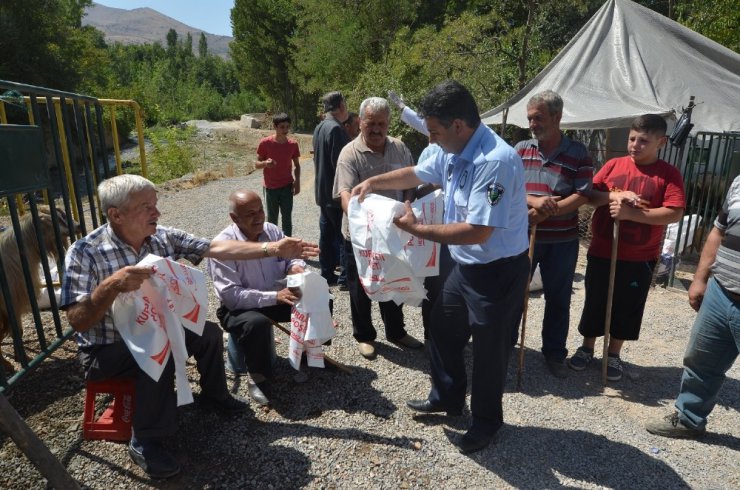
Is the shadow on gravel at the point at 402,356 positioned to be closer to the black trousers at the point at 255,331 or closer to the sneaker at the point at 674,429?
the black trousers at the point at 255,331

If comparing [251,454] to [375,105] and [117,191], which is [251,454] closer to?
[117,191]

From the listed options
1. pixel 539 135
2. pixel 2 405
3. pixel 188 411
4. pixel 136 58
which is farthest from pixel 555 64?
pixel 136 58

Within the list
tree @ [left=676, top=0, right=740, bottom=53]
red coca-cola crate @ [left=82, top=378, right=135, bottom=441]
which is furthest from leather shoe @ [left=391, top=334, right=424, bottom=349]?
tree @ [left=676, top=0, right=740, bottom=53]

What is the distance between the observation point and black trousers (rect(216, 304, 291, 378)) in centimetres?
311

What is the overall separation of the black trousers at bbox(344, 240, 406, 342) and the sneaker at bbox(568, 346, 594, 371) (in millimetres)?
1351

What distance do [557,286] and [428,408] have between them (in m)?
1.38

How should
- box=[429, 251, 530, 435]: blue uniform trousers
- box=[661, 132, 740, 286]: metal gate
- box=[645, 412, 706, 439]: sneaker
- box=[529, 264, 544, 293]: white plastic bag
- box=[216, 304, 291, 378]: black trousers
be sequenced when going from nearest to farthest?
1. box=[429, 251, 530, 435]: blue uniform trousers
2. box=[645, 412, 706, 439]: sneaker
3. box=[216, 304, 291, 378]: black trousers
4. box=[529, 264, 544, 293]: white plastic bag
5. box=[661, 132, 740, 286]: metal gate

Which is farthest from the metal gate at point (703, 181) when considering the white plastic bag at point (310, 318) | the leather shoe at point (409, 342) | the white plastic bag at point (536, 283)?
the white plastic bag at point (310, 318)

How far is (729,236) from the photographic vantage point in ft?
8.66

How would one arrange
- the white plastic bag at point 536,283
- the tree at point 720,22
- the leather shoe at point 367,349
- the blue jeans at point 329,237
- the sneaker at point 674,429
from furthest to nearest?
the tree at point 720,22, the white plastic bag at point 536,283, the blue jeans at point 329,237, the leather shoe at point 367,349, the sneaker at point 674,429

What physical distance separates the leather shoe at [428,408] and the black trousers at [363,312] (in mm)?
913

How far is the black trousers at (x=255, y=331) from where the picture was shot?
311cm

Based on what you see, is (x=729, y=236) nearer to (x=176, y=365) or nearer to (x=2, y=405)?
(x=176, y=365)

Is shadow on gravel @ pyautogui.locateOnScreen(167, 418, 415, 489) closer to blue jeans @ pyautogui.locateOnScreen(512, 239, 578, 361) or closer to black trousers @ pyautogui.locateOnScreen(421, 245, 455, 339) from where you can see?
black trousers @ pyautogui.locateOnScreen(421, 245, 455, 339)
